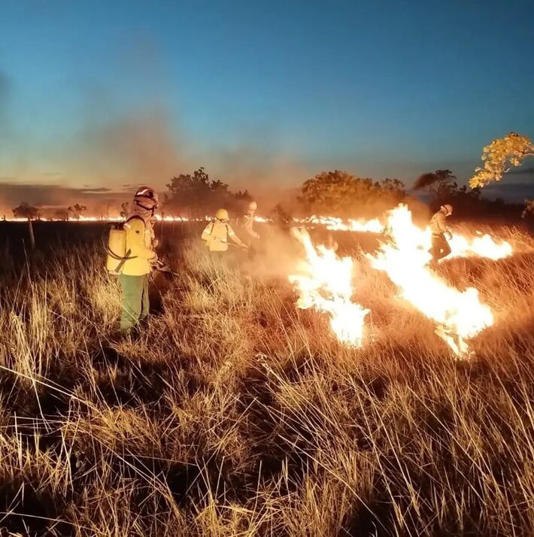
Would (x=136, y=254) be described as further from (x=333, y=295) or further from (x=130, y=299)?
(x=333, y=295)

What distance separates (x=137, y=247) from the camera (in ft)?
21.8

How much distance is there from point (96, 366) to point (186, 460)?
2289 mm

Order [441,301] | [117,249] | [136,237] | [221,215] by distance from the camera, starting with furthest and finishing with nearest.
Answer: [221,215]
[136,237]
[117,249]
[441,301]

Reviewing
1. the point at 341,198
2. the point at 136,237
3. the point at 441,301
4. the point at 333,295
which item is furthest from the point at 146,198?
the point at 341,198

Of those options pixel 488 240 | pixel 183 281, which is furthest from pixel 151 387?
pixel 488 240

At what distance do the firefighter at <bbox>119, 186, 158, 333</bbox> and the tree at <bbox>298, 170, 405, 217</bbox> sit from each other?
3650 cm

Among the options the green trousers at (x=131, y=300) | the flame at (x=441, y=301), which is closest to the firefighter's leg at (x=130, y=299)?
the green trousers at (x=131, y=300)

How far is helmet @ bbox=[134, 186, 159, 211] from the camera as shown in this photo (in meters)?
6.66

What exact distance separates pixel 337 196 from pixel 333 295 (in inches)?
1467

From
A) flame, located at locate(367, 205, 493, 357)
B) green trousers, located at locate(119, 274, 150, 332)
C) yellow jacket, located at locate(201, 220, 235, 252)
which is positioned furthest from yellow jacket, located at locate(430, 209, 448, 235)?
green trousers, located at locate(119, 274, 150, 332)

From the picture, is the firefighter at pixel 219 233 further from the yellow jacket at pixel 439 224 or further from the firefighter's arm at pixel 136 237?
the yellow jacket at pixel 439 224

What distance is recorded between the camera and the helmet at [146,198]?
6.66 metres

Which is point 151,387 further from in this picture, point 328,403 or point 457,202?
point 457,202

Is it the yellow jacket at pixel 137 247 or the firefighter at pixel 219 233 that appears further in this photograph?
the firefighter at pixel 219 233
